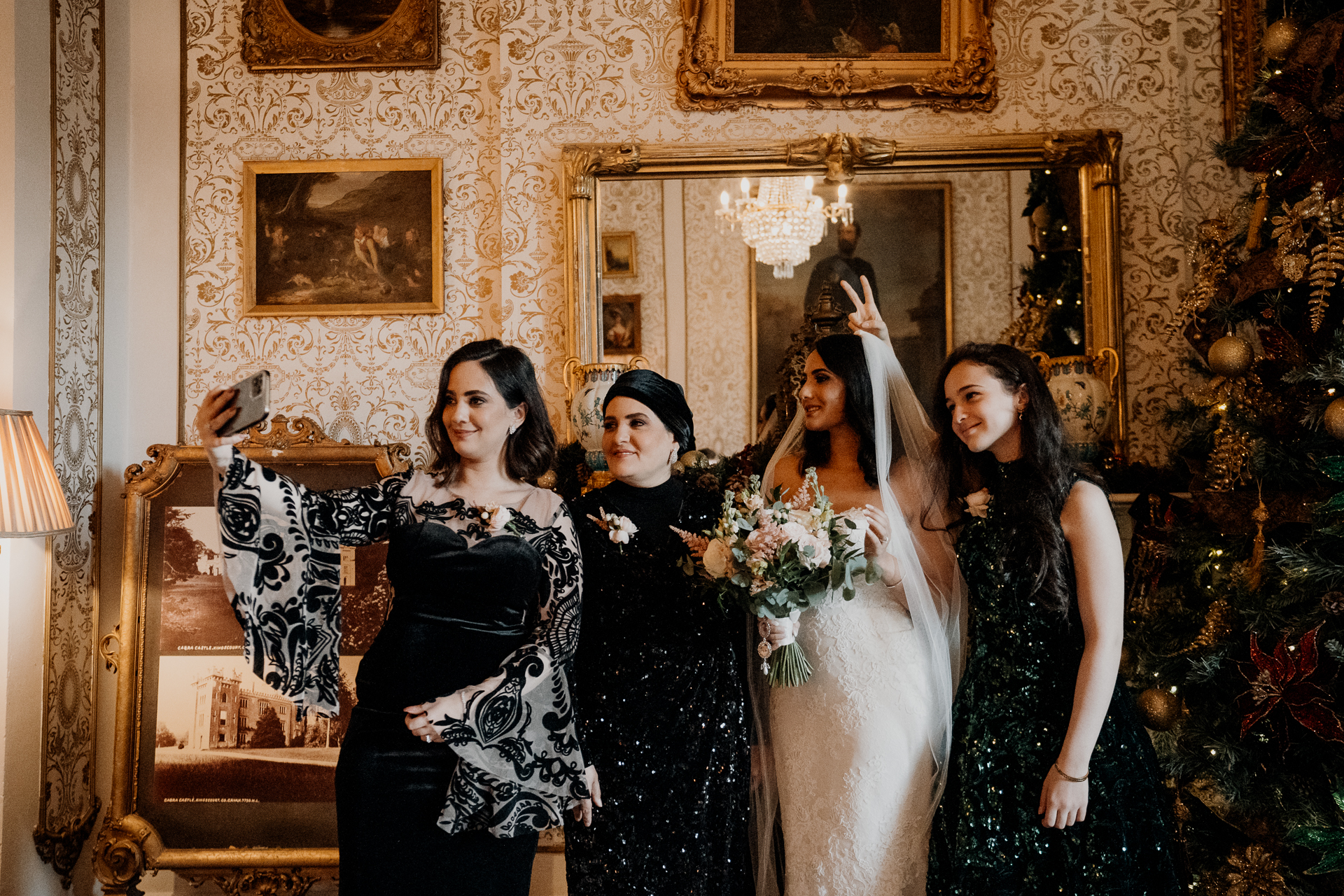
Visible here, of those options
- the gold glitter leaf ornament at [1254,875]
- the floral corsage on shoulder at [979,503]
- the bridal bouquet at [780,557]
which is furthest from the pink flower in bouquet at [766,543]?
the gold glitter leaf ornament at [1254,875]

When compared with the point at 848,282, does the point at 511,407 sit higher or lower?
lower

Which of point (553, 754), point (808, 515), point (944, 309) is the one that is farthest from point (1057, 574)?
point (944, 309)

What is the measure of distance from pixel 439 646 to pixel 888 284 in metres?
2.20

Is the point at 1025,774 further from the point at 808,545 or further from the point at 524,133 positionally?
the point at 524,133

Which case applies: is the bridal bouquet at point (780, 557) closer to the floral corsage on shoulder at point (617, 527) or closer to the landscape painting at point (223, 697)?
the floral corsage on shoulder at point (617, 527)

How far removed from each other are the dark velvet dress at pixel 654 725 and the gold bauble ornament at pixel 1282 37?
2.22 meters

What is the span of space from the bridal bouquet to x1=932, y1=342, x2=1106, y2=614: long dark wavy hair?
0.37m

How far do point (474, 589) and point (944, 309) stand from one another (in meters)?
2.16

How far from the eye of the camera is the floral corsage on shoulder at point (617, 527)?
237cm

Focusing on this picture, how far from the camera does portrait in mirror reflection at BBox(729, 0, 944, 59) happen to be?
3.57 m

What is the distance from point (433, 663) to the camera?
2.14 metres

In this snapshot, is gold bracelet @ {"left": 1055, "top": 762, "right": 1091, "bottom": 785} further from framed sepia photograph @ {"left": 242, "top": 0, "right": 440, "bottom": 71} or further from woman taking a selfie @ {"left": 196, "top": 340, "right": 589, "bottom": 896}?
framed sepia photograph @ {"left": 242, "top": 0, "right": 440, "bottom": 71}

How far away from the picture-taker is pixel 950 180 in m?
3.54

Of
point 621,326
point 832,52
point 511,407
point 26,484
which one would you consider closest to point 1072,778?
point 511,407
